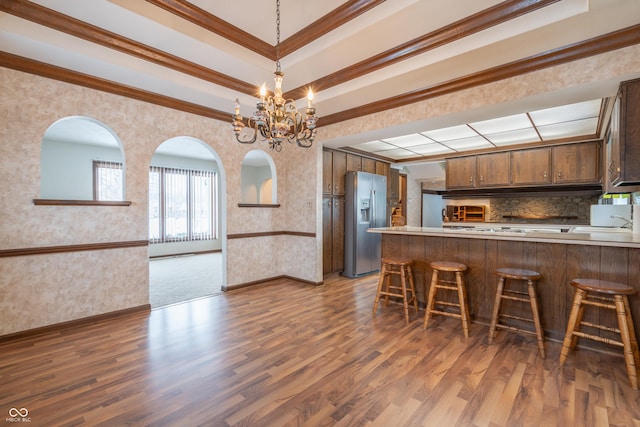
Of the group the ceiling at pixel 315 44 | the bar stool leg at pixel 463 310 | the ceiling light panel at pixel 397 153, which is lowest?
the bar stool leg at pixel 463 310

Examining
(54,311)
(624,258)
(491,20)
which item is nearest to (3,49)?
(54,311)

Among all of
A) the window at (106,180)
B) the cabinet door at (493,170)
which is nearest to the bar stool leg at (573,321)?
the cabinet door at (493,170)

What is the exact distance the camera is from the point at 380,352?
2494 mm

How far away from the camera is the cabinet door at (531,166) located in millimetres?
5117

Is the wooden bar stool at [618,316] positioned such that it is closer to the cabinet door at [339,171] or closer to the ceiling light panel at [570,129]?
the ceiling light panel at [570,129]

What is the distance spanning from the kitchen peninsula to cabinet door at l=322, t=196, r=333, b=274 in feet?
5.45

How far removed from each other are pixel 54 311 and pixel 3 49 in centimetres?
246

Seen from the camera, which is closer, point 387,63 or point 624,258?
point 624,258

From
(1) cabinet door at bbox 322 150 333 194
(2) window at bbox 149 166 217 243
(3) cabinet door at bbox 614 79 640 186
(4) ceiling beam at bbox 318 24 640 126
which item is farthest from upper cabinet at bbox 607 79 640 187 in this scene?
(2) window at bbox 149 166 217 243

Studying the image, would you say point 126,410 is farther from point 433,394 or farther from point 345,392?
point 433,394

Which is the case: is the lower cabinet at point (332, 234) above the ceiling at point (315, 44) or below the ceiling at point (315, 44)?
below

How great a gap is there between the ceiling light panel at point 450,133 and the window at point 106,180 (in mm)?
6785

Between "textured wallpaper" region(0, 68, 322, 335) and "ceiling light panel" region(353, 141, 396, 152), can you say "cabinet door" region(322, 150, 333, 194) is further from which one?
"textured wallpaper" region(0, 68, 322, 335)

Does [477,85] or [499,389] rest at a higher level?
[477,85]
